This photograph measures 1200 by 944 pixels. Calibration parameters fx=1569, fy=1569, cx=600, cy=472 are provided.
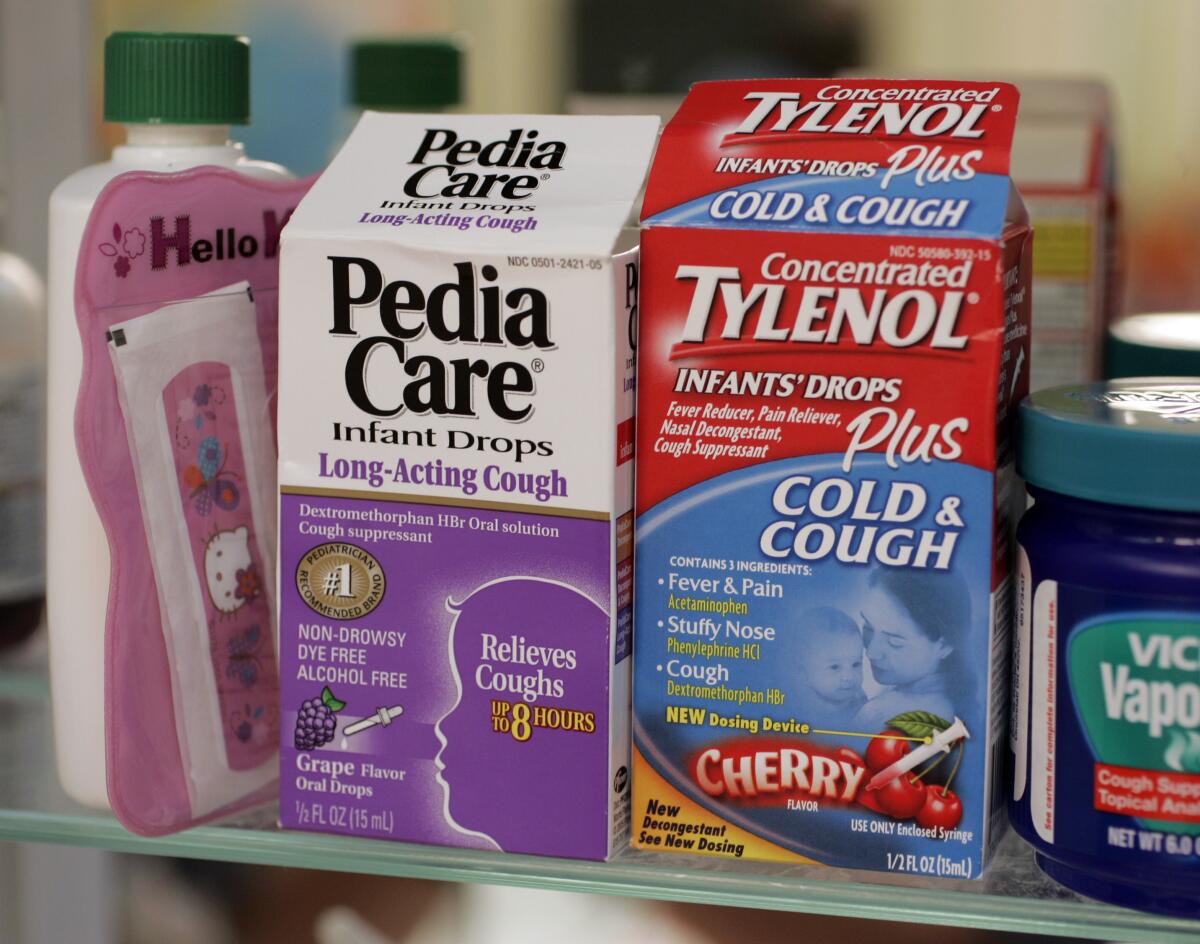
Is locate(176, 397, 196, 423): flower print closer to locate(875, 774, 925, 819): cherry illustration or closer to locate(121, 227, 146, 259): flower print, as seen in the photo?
locate(121, 227, 146, 259): flower print

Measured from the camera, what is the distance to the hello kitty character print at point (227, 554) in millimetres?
721

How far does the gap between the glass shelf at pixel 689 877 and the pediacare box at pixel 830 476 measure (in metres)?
0.01

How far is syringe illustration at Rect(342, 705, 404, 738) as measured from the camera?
0.69 m

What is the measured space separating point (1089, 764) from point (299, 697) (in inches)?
13.4

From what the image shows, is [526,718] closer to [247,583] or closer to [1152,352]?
[247,583]

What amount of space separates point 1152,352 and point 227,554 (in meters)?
0.46

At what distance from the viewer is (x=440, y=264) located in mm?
658

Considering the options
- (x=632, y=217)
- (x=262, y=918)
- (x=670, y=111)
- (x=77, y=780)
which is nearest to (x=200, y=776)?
(x=77, y=780)

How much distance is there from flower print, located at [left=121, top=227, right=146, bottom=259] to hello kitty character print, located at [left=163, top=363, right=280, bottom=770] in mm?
60

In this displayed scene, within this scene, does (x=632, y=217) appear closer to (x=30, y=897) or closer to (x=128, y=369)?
(x=128, y=369)

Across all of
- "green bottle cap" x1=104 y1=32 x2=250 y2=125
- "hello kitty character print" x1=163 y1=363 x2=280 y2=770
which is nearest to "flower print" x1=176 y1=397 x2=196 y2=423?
"hello kitty character print" x1=163 y1=363 x2=280 y2=770

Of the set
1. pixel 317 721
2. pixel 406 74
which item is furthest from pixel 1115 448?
pixel 406 74

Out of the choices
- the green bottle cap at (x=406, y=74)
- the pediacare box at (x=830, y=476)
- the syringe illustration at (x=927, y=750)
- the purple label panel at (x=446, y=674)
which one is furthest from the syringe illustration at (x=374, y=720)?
the green bottle cap at (x=406, y=74)

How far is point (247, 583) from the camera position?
76 cm
